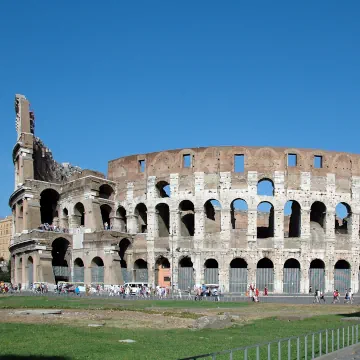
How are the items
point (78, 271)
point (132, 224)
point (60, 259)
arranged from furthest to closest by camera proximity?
point (60, 259) < point (132, 224) < point (78, 271)

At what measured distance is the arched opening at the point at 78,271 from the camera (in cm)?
5169

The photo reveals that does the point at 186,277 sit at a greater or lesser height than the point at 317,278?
greater

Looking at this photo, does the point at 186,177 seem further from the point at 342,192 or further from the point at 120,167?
the point at 342,192

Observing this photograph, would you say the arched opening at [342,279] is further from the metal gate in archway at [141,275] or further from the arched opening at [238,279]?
the metal gate in archway at [141,275]

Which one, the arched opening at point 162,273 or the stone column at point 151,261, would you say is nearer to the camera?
the stone column at point 151,261

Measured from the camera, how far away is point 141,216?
176 ft

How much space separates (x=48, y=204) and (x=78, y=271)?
10.3 meters

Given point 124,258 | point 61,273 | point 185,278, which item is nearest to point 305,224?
point 185,278

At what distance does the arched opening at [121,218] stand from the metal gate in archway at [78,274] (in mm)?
5115

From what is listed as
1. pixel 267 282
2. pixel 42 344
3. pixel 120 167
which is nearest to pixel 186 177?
pixel 120 167

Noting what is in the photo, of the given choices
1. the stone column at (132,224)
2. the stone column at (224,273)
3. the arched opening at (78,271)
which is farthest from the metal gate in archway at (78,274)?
the stone column at (224,273)

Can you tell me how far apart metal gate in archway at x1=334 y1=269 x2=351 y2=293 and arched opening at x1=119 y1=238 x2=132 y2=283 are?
17.0 metres

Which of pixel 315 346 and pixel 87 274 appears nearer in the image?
pixel 315 346

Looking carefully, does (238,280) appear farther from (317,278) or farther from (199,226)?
(317,278)
